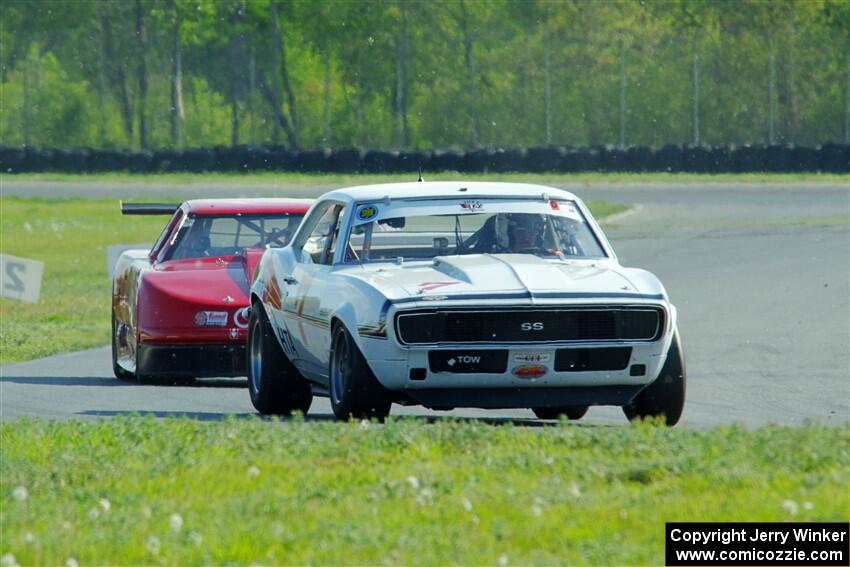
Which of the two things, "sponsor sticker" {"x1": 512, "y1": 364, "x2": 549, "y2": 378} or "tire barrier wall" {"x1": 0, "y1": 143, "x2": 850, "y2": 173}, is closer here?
"sponsor sticker" {"x1": 512, "y1": 364, "x2": 549, "y2": 378}

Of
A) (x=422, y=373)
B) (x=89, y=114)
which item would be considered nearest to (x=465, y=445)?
(x=422, y=373)

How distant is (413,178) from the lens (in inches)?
1839

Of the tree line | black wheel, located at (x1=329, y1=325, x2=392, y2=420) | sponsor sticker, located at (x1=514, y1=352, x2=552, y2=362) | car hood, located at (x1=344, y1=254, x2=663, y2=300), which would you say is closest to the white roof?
car hood, located at (x1=344, y1=254, x2=663, y2=300)

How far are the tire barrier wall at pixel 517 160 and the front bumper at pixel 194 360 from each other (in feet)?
121

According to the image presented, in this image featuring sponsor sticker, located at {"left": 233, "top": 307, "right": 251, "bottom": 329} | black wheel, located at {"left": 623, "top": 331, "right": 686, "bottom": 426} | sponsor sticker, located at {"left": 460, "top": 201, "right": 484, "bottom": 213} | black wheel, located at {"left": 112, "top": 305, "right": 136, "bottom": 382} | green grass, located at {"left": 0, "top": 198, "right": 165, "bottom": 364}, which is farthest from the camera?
Answer: green grass, located at {"left": 0, "top": 198, "right": 165, "bottom": 364}

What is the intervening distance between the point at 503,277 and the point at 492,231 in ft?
3.25

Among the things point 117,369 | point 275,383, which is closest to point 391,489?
point 275,383

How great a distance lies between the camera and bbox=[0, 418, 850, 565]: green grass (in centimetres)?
532

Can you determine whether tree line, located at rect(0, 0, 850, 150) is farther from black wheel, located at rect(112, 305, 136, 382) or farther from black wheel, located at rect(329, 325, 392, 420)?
black wheel, located at rect(329, 325, 392, 420)

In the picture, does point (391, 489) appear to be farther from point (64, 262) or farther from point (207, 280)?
point (64, 262)

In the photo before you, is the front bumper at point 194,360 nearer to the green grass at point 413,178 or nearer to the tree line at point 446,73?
the green grass at point 413,178

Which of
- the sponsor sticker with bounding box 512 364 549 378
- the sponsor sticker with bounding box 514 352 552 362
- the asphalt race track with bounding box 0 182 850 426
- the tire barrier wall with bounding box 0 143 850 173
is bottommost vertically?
the tire barrier wall with bounding box 0 143 850 173

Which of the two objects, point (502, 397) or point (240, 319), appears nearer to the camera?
point (502, 397)

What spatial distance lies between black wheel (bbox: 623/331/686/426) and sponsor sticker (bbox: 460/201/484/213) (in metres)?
1.44
